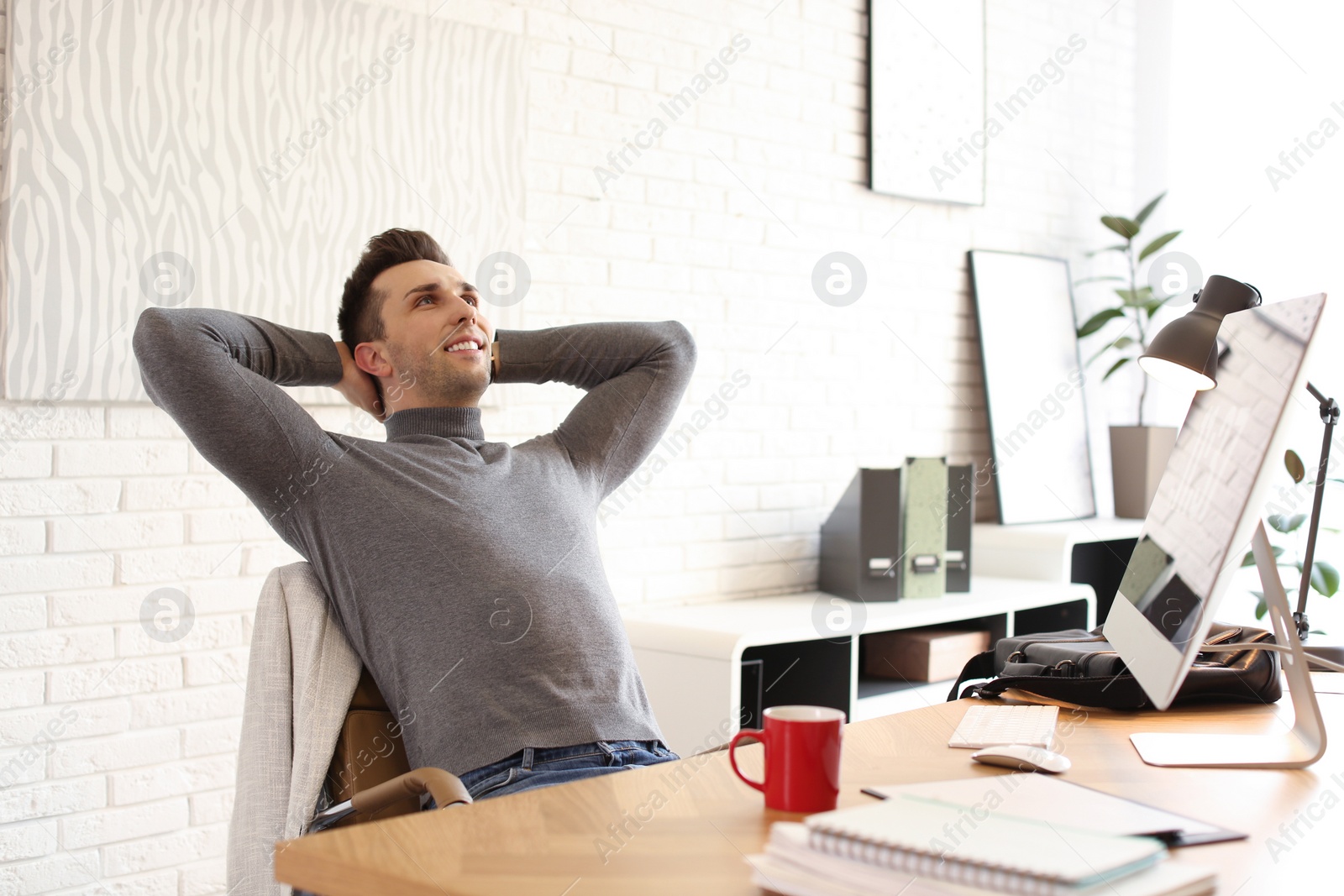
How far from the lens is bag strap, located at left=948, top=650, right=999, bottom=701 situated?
170cm

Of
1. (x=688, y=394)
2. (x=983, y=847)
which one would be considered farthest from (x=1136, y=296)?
(x=983, y=847)

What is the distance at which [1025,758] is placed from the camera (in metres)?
1.18

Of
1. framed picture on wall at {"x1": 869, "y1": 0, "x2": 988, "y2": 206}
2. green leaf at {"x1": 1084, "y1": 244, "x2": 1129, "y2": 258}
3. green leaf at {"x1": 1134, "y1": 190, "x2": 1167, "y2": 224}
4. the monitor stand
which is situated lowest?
the monitor stand

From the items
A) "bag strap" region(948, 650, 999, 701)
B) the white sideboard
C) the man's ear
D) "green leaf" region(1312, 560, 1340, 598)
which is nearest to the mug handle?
"bag strap" region(948, 650, 999, 701)

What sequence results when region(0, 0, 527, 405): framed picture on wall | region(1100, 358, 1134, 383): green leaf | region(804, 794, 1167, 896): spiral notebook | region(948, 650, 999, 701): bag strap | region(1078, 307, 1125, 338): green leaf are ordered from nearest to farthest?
region(804, 794, 1167, 896): spiral notebook, region(948, 650, 999, 701): bag strap, region(0, 0, 527, 405): framed picture on wall, region(1100, 358, 1134, 383): green leaf, region(1078, 307, 1125, 338): green leaf

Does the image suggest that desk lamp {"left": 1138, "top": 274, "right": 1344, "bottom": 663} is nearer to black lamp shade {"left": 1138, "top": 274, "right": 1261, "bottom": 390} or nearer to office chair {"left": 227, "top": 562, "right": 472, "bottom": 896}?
black lamp shade {"left": 1138, "top": 274, "right": 1261, "bottom": 390}

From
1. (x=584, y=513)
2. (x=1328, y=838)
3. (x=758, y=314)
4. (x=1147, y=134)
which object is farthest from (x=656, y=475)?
(x=1147, y=134)

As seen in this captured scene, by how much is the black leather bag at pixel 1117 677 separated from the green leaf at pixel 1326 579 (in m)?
2.25

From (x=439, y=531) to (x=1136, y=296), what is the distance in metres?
3.15

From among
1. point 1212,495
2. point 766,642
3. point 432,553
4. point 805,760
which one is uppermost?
point 1212,495

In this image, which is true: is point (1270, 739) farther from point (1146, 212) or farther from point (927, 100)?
point (1146, 212)

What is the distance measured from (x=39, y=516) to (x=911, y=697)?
2.14m

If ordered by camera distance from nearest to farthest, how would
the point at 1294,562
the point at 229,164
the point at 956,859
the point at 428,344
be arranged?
the point at 956,859 → the point at 428,344 → the point at 229,164 → the point at 1294,562

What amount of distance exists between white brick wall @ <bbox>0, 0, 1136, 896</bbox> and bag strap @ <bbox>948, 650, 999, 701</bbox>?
4.53 feet
